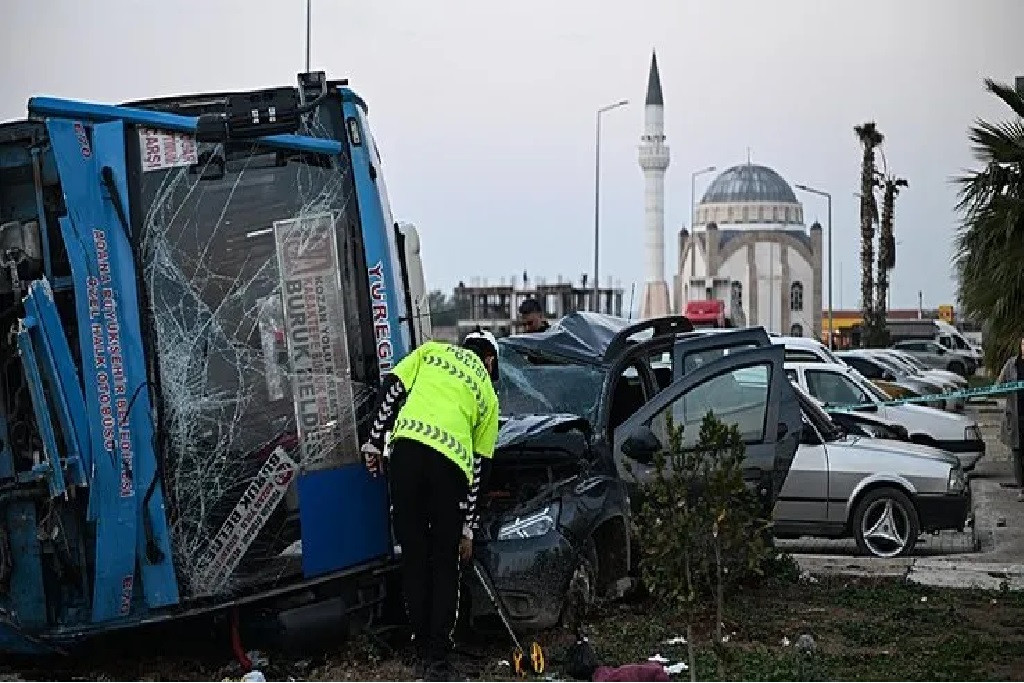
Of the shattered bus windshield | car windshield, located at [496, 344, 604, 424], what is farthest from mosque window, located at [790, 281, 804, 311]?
the shattered bus windshield

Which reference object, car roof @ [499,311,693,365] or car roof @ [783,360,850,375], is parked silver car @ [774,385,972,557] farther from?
car roof @ [783,360,850,375]

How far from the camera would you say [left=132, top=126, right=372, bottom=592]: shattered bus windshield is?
750 cm

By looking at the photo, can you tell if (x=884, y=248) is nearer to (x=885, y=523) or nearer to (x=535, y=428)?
(x=885, y=523)

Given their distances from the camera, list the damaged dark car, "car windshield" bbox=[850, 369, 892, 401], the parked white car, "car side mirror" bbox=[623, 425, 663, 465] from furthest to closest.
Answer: "car windshield" bbox=[850, 369, 892, 401]
the parked white car
"car side mirror" bbox=[623, 425, 663, 465]
the damaged dark car

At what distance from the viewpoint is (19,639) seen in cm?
771

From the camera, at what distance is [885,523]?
43.5 ft

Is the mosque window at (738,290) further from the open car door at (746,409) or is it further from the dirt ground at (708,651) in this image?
the dirt ground at (708,651)

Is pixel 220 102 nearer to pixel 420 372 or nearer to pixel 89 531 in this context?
pixel 420 372

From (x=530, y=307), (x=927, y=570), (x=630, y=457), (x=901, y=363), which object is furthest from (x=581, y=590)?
(x=901, y=363)

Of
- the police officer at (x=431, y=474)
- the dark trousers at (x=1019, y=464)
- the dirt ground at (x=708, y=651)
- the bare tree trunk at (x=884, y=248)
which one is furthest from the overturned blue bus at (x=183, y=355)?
the bare tree trunk at (x=884, y=248)

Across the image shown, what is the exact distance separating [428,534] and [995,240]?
11446 mm

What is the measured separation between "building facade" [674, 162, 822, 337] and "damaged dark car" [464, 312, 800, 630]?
117486mm

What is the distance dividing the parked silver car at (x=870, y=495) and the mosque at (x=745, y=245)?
104 metres

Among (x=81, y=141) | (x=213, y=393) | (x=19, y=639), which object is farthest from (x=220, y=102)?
(x=19, y=639)
